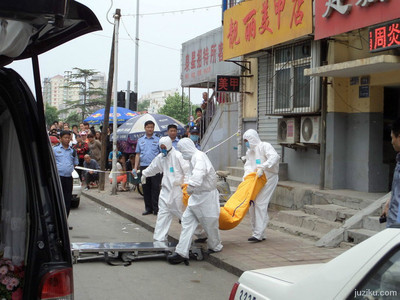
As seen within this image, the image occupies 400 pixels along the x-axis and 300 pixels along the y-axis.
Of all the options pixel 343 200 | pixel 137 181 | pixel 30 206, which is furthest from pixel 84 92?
pixel 30 206

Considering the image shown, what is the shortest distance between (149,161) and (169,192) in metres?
3.79

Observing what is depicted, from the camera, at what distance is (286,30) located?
448 inches

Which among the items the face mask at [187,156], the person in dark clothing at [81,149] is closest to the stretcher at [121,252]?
the face mask at [187,156]

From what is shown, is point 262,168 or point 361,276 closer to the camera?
point 361,276

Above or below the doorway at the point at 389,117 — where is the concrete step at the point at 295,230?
below

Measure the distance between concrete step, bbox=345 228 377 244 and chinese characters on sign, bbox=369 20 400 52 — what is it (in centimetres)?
276

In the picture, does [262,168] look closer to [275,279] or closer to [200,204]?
[200,204]

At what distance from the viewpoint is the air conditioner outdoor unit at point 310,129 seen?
36.9ft

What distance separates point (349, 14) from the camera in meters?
9.29

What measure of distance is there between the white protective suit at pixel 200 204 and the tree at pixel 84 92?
48382 millimetres

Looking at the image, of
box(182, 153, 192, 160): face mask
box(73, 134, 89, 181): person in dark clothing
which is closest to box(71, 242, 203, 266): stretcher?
box(182, 153, 192, 160): face mask

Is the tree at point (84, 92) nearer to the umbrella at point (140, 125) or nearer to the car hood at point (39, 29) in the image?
the umbrella at point (140, 125)

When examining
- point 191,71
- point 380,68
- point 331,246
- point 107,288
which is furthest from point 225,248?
point 191,71

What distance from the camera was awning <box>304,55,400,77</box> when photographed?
8.41 metres
